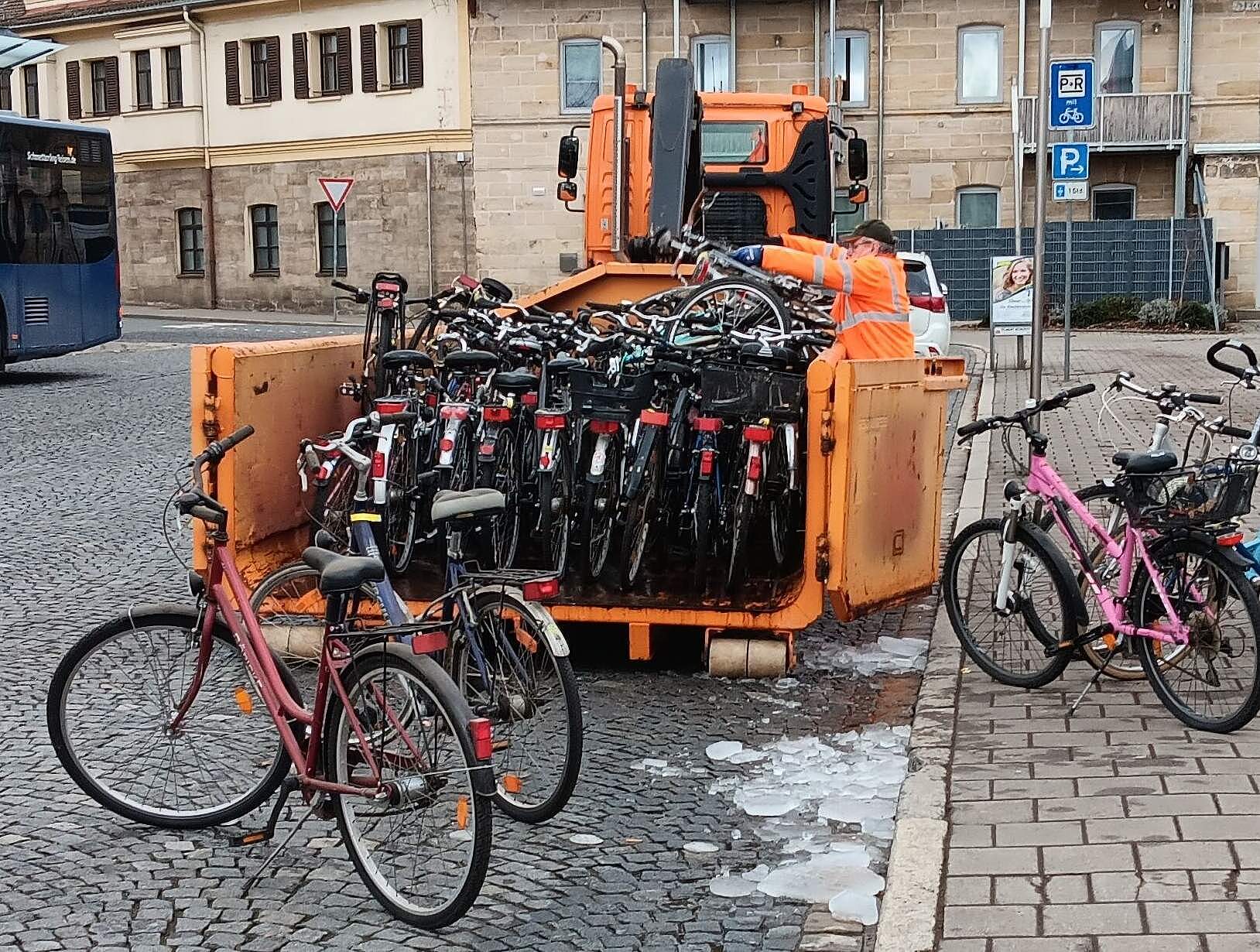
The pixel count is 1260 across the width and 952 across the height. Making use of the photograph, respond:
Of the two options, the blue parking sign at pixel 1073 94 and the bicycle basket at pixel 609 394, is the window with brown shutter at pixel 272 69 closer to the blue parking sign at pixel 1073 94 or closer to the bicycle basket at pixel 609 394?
the blue parking sign at pixel 1073 94

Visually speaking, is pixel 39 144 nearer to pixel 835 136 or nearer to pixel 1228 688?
pixel 835 136

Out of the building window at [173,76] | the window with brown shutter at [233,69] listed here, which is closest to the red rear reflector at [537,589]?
the window with brown shutter at [233,69]

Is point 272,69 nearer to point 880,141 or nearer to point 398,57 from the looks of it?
Result: point 398,57

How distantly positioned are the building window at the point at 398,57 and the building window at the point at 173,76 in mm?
Result: 6294

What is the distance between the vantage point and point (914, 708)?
668 cm

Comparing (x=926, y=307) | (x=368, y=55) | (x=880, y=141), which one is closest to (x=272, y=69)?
(x=368, y=55)

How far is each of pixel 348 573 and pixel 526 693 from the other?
84cm

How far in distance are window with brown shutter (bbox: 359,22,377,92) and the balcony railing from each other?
1488 centimetres

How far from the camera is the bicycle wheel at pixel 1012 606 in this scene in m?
6.68

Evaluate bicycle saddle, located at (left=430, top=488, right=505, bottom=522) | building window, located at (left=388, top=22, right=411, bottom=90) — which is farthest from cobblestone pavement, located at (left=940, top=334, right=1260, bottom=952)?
building window, located at (left=388, top=22, right=411, bottom=90)

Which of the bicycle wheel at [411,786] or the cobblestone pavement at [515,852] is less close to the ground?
the bicycle wheel at [411,786]

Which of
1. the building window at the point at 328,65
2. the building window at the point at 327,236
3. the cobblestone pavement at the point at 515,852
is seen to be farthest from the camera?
the building window at the point at 327,236

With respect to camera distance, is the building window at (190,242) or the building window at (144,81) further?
the building window at (144,81)

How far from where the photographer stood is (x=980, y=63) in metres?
39.4
